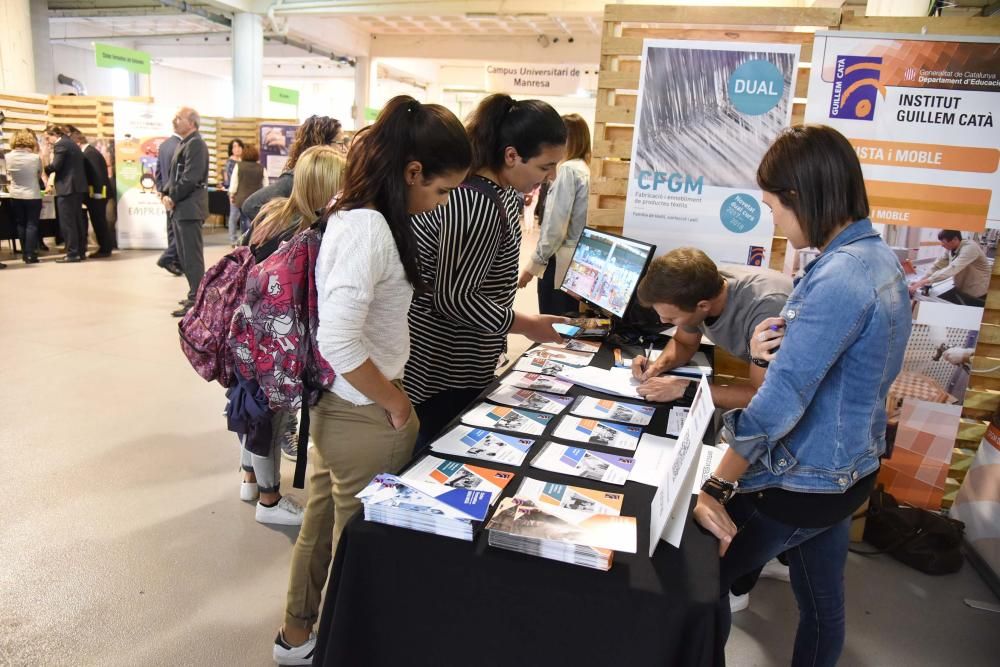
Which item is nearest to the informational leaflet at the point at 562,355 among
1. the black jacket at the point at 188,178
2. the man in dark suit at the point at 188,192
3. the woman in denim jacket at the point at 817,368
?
the woman in denim jacket at the point at 817,368

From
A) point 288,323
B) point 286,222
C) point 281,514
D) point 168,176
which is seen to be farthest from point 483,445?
point 168,176

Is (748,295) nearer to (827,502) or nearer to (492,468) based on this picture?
(827,502)

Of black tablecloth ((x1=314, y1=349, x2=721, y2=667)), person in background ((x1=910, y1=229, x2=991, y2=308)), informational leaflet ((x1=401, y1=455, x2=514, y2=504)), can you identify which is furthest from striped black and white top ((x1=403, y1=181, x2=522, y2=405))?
person in background ((x1=910, y1=229, x2=991, y2=308))

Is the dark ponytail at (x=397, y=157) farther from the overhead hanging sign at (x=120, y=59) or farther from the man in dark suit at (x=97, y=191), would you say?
the overhead hanging sign at (x=120, y=59)

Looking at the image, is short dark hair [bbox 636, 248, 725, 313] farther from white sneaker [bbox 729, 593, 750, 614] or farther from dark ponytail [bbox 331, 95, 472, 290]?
white sneaker [bbox 729, 593, 750, 614]

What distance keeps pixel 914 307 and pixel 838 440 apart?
198 cm

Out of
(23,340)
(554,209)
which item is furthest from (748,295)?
(23,340)

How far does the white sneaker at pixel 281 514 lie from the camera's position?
276 cm

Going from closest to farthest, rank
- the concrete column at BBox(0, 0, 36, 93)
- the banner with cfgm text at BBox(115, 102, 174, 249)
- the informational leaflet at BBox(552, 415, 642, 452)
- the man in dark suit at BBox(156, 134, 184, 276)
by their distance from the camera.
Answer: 1. the informational leaflet at BBox(552, 415, 642, 452)
2. the man in dark suit at BBox(156, 134, 184, 276)
3. the banner with cfgm text at BBox(115, 102, 174, 249)
4. the concrete column at BBox(0, 0, 36, 93)

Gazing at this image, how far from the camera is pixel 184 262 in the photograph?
5.96m

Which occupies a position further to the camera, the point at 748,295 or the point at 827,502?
the point at 748,295

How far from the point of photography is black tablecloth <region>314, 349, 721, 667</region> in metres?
1.14

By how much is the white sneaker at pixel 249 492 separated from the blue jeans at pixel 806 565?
2079 millimetres

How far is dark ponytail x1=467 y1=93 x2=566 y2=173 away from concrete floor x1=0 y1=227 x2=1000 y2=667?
1.58 m
